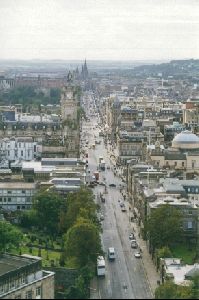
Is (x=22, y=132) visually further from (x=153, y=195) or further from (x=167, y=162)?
(x=153, y=195)

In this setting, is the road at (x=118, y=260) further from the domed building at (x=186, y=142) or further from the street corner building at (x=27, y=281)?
the domed building at (x=186, y=142)

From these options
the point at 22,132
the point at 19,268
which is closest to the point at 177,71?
the point at 22,132

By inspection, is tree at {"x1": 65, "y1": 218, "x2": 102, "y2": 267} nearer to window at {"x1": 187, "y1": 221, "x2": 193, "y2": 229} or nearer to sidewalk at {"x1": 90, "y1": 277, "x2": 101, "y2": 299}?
sidewalk at {"x1": 90, "y1": 277, "x2": 101, "y2": 299}

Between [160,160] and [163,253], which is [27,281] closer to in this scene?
[163,253]

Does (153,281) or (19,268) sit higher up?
(19,268)

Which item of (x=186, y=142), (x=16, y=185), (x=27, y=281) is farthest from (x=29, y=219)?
(x=186, y=142)

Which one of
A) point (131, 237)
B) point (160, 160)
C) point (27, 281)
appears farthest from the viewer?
point (160, 160)

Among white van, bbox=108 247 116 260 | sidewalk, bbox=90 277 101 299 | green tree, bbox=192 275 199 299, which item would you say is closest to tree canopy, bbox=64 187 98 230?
white van, bbox=108 247 116 260
